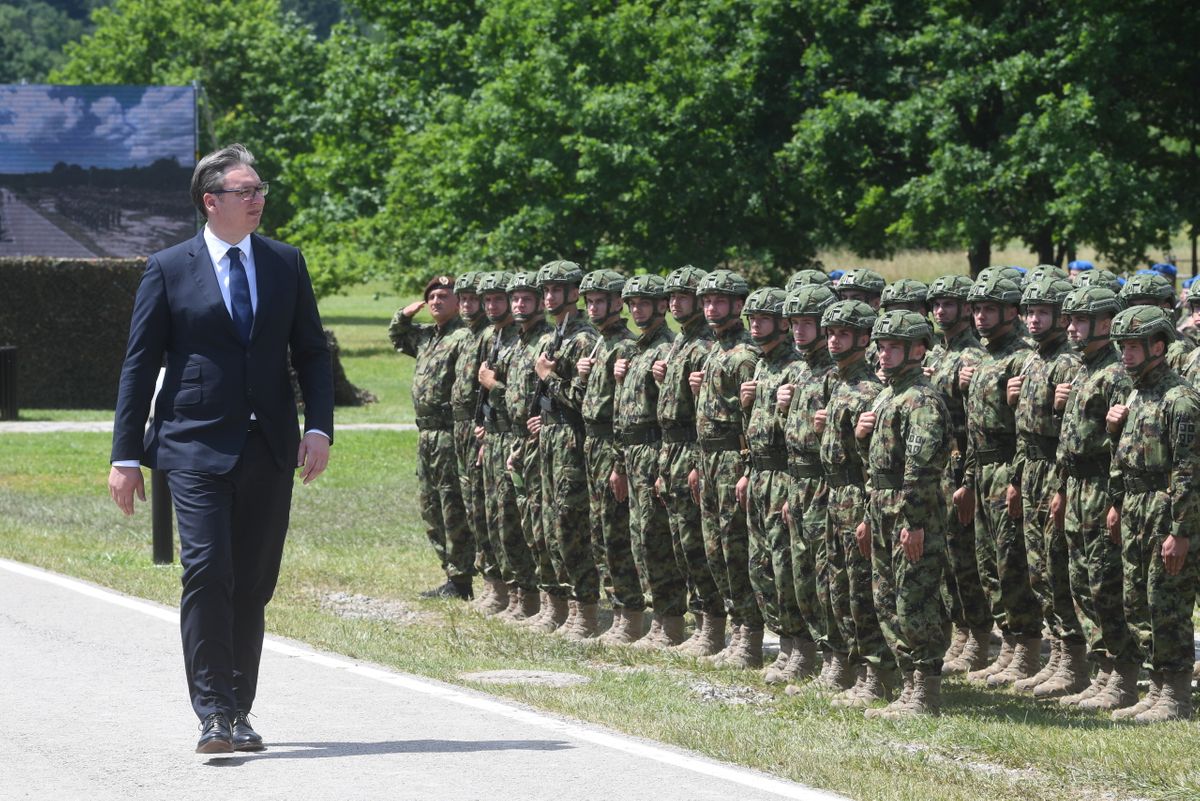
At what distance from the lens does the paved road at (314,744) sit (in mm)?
6855

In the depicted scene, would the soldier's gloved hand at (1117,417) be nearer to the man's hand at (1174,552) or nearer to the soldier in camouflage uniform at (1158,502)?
the soldier in camouflage uniform at (1158,502)

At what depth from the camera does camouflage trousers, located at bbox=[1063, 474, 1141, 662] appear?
31.3ft

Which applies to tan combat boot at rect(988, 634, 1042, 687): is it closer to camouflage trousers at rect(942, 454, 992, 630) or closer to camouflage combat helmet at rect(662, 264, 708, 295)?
camouflage trousers at rect(942, 454, 992, 630)

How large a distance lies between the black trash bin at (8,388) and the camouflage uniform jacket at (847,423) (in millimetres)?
22141

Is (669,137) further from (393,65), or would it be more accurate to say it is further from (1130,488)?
(1130,488)

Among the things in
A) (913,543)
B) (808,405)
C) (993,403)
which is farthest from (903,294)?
(913,543)

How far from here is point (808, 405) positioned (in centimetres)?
951

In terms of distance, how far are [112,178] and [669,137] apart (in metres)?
10.8

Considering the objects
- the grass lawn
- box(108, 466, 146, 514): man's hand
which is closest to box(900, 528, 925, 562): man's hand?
the grass lawn

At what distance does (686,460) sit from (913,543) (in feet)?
7.94

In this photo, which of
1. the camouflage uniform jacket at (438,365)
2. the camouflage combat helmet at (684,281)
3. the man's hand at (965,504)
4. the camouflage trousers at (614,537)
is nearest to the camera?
the man's hand at (965,504)

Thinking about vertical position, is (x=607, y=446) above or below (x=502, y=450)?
above

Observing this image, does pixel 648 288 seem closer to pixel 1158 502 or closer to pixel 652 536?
pixel 652 536

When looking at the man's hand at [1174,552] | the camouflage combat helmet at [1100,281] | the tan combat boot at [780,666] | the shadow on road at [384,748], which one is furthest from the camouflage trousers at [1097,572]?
the shadow on road at [384,748]
